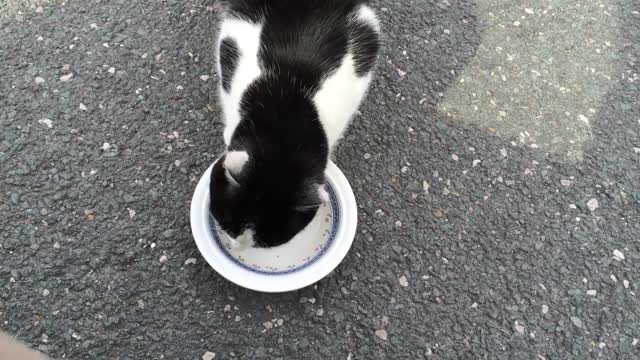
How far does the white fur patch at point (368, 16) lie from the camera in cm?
170

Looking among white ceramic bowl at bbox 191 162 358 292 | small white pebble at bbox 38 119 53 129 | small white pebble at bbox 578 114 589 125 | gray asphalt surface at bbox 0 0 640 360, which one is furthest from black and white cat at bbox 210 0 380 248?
small white pebble at bbox 578 114 589 125

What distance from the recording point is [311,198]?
1.31 metres

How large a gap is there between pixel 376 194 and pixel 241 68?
0.61 metres

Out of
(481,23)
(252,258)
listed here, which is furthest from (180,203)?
(481,23)

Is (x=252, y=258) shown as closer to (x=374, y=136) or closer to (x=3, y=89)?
(x=374, y=136)

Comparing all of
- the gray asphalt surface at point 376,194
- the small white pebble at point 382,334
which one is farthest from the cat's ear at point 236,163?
the small white pebble at point 382,334

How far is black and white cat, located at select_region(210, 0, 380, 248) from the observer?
129 cm

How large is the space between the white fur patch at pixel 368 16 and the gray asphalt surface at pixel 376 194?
27 cm

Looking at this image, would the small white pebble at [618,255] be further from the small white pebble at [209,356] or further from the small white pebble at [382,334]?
the small white pebble at [209,356]

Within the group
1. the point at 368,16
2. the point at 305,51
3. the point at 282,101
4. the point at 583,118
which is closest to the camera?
the point at 282,101

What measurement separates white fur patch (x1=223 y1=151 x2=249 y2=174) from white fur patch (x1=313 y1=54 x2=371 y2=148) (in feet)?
0.99

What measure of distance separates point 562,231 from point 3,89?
6.41 feet

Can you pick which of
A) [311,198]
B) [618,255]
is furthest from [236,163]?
[618,255]

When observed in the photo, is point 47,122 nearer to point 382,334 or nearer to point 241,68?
point 241,68
